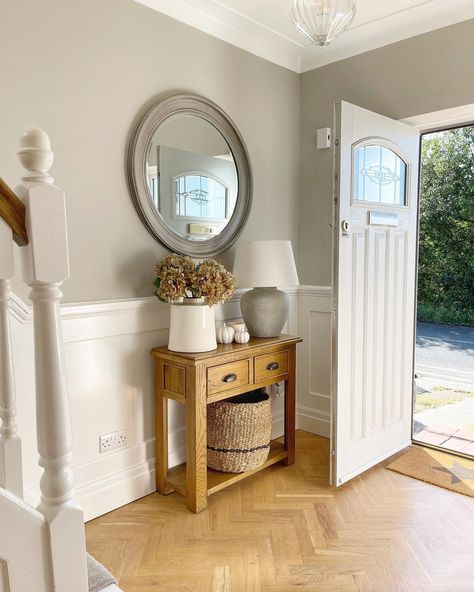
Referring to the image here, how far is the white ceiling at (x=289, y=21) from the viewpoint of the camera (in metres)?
2.58

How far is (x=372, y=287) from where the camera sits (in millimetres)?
2750

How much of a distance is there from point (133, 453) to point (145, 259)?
99 centimetres

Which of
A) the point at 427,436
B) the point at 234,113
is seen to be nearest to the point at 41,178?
the point at 234,113

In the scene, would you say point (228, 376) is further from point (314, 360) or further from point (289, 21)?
point (289, 21)

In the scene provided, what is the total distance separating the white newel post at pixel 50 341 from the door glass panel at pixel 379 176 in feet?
6.59

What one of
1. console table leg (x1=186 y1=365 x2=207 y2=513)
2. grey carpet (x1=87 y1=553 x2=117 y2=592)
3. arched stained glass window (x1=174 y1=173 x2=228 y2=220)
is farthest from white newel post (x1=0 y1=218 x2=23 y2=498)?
arched stained glass window (x1=174 y1=173 x2=228 y2=220)

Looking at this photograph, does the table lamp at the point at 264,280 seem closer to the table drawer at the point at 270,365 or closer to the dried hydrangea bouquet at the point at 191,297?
the table drawer at the point at 270,365

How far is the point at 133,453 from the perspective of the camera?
2.48 metres

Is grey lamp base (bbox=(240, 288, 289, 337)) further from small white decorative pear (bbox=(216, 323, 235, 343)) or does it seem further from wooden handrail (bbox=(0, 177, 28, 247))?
wooden handrail (bbox=(0, 177, 28, 247))

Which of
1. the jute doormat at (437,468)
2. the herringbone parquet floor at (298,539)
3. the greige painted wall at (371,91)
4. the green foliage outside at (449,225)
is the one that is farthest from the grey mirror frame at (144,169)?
the green foliage outside at (449,225)

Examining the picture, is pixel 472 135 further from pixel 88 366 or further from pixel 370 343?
pixel 88 366

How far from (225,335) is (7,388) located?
1.52 meters

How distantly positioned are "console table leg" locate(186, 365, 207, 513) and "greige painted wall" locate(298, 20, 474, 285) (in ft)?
4.35

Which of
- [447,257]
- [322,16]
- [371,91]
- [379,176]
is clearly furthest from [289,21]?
[447,257]
